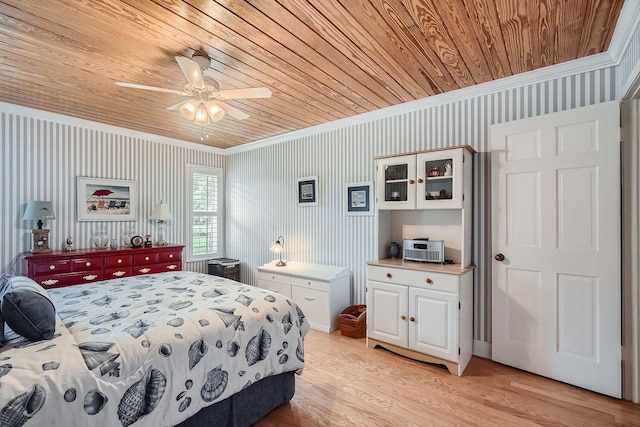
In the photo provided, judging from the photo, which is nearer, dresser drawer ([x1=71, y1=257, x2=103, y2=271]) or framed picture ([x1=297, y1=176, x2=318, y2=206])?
dresser drawer ([x1=71, y1=257, x2=103, y2=271])

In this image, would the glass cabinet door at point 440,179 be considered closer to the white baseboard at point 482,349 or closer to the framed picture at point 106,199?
the white baseboard at point 482,349

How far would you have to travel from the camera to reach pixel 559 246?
7.98 ft

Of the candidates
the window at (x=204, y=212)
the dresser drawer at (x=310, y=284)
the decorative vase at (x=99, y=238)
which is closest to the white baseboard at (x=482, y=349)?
the dresser drawer at (x=310, y=284)

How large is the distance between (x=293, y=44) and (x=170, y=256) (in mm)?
3307

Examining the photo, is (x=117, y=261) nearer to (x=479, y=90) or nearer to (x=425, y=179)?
(x=425, y=179)

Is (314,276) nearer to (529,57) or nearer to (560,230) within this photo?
(560,230)

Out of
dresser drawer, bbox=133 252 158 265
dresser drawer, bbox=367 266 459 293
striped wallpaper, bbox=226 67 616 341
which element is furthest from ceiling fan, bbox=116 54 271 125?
dresser drawer, bbox=133 252 158 265

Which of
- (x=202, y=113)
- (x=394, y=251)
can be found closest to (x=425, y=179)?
(x=394, y=251)

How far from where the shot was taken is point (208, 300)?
210 centimetres

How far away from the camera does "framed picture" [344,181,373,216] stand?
3.67 meters

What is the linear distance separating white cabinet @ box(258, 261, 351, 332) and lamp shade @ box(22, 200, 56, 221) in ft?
8.48

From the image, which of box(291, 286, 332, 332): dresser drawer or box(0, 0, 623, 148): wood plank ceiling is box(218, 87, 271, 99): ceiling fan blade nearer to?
box(0, 0, 623, 148): wood plank ceiling

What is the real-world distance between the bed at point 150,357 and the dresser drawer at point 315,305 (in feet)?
4.41

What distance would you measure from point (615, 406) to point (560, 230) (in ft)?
4.11
